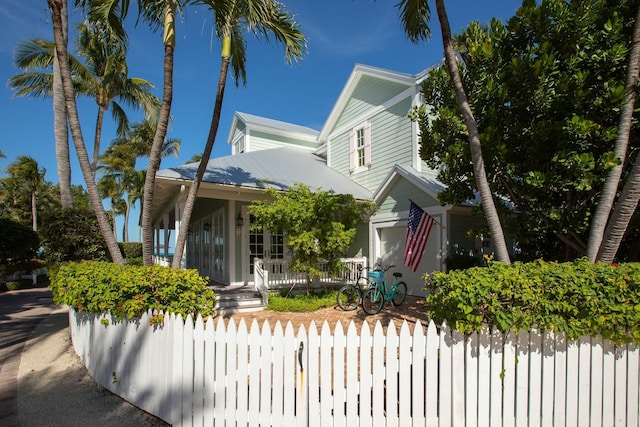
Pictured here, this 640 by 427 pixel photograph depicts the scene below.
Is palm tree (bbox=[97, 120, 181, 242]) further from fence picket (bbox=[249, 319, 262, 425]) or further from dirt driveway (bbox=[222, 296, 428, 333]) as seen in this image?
fence picket (bbox=[249, 319, 262, 425])

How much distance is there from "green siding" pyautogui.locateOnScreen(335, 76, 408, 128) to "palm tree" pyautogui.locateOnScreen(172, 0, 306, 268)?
5928 millimetres

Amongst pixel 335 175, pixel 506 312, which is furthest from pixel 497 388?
pixel 335 175

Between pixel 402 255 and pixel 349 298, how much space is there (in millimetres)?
2755

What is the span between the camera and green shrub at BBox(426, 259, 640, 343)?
282 centimetres

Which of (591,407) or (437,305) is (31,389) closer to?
(437,305)

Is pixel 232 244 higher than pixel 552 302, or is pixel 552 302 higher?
pixel 552 302

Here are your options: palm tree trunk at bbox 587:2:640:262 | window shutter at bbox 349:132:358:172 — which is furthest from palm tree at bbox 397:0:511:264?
window shutter at bbox 349:132:358:172

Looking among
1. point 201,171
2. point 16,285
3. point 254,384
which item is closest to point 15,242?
point 16,285

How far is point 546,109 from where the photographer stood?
494cm

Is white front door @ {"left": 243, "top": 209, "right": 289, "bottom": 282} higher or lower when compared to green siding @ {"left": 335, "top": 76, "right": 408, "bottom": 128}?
lower

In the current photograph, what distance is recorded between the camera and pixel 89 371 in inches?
181

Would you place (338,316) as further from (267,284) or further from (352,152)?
(352,152)

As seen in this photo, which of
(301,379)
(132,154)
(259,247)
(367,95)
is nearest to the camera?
(301,379)

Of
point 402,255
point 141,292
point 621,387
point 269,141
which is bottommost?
point 621,387
